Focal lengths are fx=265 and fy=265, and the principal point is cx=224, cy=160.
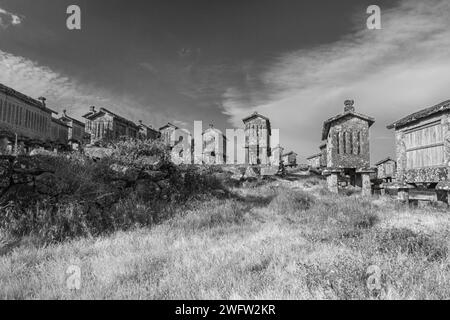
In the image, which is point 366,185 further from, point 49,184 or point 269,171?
point 49,184

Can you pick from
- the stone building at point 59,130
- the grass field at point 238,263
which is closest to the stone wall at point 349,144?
the grass field at point 238,263

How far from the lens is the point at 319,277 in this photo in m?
3.20

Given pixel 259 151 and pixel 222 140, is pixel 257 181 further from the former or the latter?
pixel 222 140

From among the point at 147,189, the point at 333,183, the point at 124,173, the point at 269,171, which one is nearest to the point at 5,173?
the point at 124,173

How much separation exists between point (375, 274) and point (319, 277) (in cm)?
64

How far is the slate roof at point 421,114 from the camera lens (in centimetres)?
851

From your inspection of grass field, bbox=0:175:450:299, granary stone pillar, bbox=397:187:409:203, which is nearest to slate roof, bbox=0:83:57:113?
grass field, bbox=0:175:450:299

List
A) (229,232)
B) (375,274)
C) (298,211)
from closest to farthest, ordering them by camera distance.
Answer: (375,274), (229,232), (298,211)

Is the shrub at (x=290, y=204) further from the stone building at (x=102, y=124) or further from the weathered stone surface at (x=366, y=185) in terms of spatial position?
the stone building at (x=102, y=124)

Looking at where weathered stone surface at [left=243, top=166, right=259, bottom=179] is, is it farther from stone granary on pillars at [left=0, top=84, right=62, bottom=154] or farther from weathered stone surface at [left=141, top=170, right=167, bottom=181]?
stone granary on pillars at [left=0, top=84, right=62, bottom=154]

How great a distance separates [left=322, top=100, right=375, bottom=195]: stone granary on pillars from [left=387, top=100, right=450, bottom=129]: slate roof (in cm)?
232

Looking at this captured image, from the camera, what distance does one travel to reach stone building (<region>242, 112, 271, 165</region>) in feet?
94.2

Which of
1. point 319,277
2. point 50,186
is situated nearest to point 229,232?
point 319,277

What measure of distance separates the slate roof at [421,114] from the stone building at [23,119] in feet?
65.3
